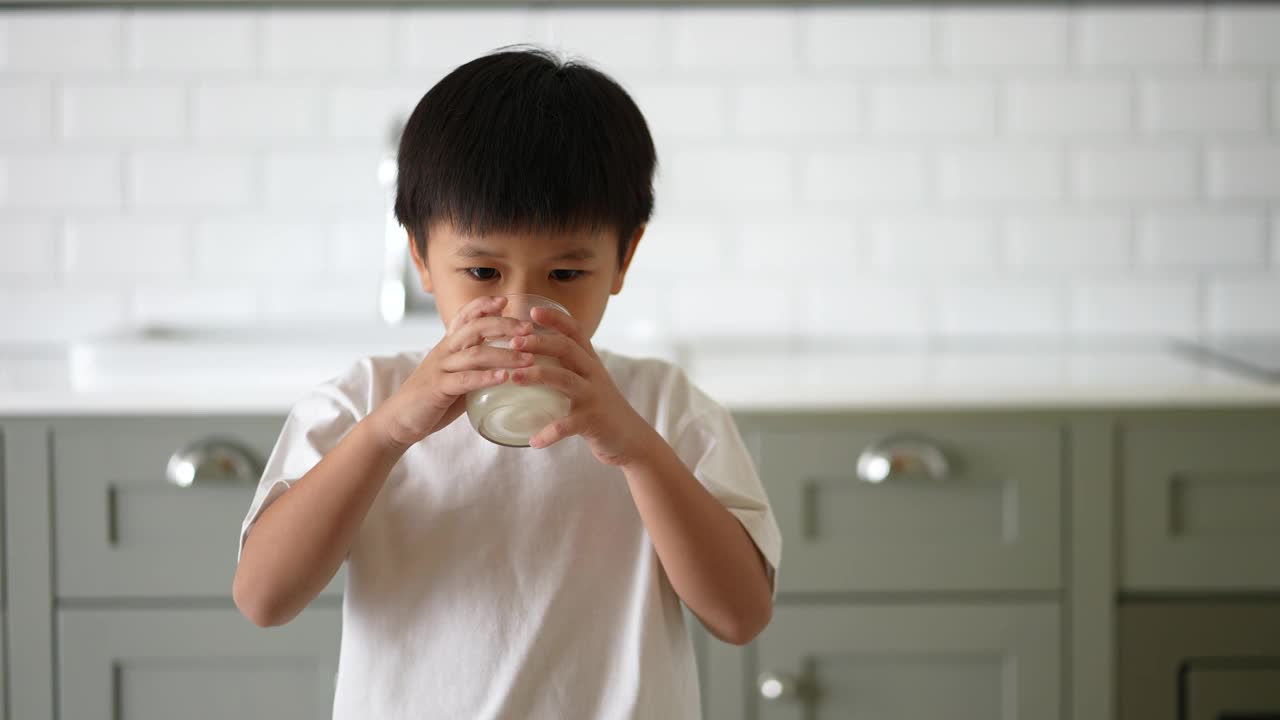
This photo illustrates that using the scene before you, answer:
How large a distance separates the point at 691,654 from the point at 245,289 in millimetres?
1317

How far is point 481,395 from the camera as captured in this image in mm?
834

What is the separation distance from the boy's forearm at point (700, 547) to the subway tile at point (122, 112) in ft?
4.75

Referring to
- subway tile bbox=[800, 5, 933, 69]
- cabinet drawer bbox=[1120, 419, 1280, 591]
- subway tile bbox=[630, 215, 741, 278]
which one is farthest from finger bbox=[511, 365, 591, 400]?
subway tile bbox=[800, 5, 933, 69]

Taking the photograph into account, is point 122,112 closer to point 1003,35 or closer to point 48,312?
point 48,312

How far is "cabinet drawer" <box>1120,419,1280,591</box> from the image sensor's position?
1.63 meters

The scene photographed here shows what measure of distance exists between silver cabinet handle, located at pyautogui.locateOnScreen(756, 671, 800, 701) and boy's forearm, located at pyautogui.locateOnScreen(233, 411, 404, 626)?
31.8 inches

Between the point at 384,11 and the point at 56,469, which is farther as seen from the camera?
the point at 384,11

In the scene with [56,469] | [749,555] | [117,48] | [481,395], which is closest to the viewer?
[481,395]

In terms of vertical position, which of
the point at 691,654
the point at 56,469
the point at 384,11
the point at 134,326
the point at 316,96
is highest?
the point at 384,11

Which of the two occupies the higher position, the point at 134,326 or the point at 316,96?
the point at 316,96

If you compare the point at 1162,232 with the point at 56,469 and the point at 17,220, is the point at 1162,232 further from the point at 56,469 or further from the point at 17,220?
the point at 17,220

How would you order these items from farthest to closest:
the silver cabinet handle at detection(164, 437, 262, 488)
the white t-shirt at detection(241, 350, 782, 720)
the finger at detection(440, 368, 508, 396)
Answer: the silver cabinet handle at detection(164, 437, 262, 488) < the white t-shirt at detection(241, 350, 782, 720) < the finger at detection(440, 368, 508, 396)

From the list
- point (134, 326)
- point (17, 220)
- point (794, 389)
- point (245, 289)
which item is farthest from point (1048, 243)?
point (17, 220)

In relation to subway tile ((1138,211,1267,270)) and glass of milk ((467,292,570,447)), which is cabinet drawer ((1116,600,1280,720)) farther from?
glass of milk ((467,292,570,447))
